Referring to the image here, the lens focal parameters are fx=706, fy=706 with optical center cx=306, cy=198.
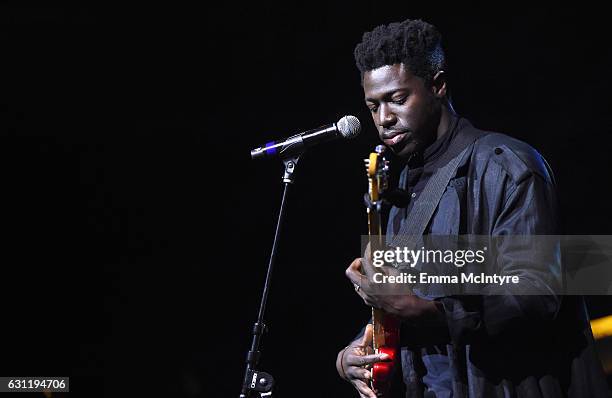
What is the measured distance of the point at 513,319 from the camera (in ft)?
6.60

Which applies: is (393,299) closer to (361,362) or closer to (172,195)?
(361,362)

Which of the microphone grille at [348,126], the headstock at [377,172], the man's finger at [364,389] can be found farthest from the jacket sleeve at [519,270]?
the microphone grille at [348,126]

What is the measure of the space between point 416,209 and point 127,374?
332 centimetres

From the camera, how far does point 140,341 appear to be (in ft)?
16.8

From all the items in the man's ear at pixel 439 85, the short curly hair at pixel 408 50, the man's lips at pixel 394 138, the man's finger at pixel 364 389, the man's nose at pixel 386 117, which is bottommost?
the man's finger at pixel 364 389

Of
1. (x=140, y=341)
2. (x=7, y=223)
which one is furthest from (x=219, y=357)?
(x=7, y=223)

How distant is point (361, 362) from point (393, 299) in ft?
1.32

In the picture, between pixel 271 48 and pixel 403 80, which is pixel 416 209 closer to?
pixel 403 80

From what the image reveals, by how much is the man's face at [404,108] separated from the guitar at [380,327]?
0.71ft

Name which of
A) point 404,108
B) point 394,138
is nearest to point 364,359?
point 394,138

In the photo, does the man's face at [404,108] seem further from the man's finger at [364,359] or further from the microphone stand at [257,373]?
the man's finger at [364,359]

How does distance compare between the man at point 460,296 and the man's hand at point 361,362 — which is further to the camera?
the man's hand at point 361,362

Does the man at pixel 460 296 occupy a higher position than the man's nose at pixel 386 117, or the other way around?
the man's nose at pixel 386 117

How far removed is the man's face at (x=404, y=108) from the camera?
8.24ft
